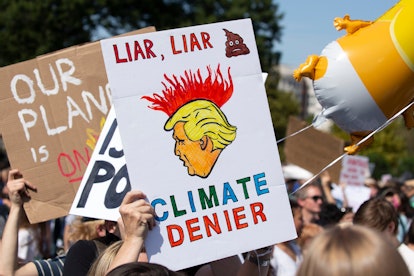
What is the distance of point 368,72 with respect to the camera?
291 cm

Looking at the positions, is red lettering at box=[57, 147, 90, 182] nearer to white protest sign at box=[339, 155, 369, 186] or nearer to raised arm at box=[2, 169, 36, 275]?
raised arm at box=[2, 169, 36, 275]

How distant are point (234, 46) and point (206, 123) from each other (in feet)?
0.97

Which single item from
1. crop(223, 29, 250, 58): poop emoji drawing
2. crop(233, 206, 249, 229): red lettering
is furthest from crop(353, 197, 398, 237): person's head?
crop(223, 29, 250, 58): poop emoji drawing

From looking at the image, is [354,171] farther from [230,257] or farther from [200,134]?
[200,134]

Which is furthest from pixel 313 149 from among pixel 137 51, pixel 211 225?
pixel 137 51

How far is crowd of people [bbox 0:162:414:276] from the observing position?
1600 mm

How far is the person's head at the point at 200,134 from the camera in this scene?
2.56 meters

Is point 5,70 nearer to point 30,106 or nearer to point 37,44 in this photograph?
point 30,106

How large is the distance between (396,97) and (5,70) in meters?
1.97

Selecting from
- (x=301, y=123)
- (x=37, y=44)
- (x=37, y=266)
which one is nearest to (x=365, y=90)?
(x=37, y=266)

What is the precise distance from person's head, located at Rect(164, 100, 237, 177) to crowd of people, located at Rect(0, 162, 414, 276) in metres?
0.23

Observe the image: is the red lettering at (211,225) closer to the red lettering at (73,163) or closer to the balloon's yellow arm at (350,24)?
the balloon's yellow arm at (350,24)

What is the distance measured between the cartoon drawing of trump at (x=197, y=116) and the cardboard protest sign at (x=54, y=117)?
1399 millimetres

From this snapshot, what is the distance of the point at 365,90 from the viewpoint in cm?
291
